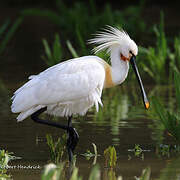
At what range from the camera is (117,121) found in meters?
9.98

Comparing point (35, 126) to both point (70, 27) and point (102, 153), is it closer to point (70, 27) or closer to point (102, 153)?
point (102, 153)

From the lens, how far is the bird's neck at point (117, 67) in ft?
27.5

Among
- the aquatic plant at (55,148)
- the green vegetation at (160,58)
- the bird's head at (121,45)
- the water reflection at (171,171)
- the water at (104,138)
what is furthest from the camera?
the green vegetation at (160,58)

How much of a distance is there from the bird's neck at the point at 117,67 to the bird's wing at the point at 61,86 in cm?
37

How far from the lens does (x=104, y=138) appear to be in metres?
8.79

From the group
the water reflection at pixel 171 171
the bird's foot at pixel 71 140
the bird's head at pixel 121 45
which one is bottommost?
the water reflection at pixel 171 171

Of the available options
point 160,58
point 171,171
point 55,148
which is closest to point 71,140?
point 55,148

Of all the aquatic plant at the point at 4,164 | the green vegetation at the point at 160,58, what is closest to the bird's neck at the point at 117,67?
the aquatic plant at the point at 4,164

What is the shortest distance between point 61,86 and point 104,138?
3.99 ft

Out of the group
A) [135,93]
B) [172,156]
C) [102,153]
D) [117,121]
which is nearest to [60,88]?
[102,153]

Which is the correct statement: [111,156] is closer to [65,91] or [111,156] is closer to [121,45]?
[65,91]

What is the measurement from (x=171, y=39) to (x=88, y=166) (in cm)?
1043

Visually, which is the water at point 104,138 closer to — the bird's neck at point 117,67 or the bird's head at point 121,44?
the bird's neck at point 117,67

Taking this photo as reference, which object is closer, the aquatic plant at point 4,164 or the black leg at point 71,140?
the aquatic plant at point 4,164
